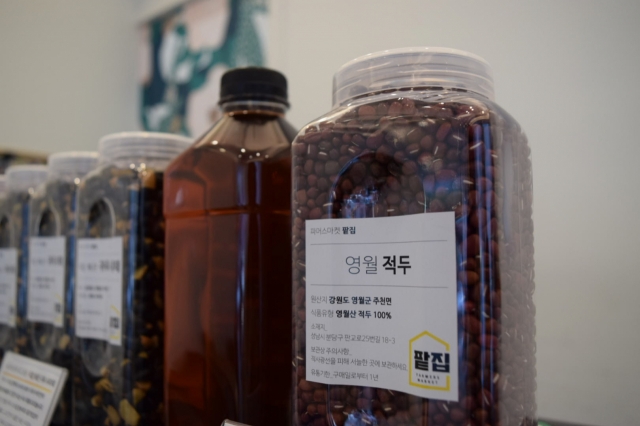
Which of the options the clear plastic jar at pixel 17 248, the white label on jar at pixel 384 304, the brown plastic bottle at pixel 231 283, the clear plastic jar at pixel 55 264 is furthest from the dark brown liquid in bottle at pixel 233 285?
the clear plastic jar at pixel 17 248

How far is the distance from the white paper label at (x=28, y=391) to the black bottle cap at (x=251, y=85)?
42cm

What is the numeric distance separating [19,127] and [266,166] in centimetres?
107

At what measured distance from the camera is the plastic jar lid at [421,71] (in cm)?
45

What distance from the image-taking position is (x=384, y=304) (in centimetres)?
41

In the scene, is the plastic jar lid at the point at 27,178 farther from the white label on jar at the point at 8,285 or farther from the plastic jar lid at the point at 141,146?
the plastic jar lid at the point at 141,146

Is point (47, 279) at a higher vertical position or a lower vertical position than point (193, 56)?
lower

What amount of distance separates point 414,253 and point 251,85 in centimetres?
33

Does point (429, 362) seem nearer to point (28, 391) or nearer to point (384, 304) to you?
point (384, 304)

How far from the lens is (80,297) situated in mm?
685

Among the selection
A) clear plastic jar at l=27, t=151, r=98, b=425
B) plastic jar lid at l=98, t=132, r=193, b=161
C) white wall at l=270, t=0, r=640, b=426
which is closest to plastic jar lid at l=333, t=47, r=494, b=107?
white wall at l=270, t=0, r=640, b=426

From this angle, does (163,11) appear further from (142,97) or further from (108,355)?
(108,355)

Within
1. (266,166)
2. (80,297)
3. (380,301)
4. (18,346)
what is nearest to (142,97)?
(18,346)

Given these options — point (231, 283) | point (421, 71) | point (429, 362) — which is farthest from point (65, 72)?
point (429, 362)

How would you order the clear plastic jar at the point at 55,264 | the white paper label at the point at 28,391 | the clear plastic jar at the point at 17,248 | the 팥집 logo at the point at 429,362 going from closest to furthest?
the 팥집 logo at the point at 429,362
the white paper label at the point at 28,391
the clear plastic jar at the point at 55,264
the clear plastic jar at the point at 17,248
